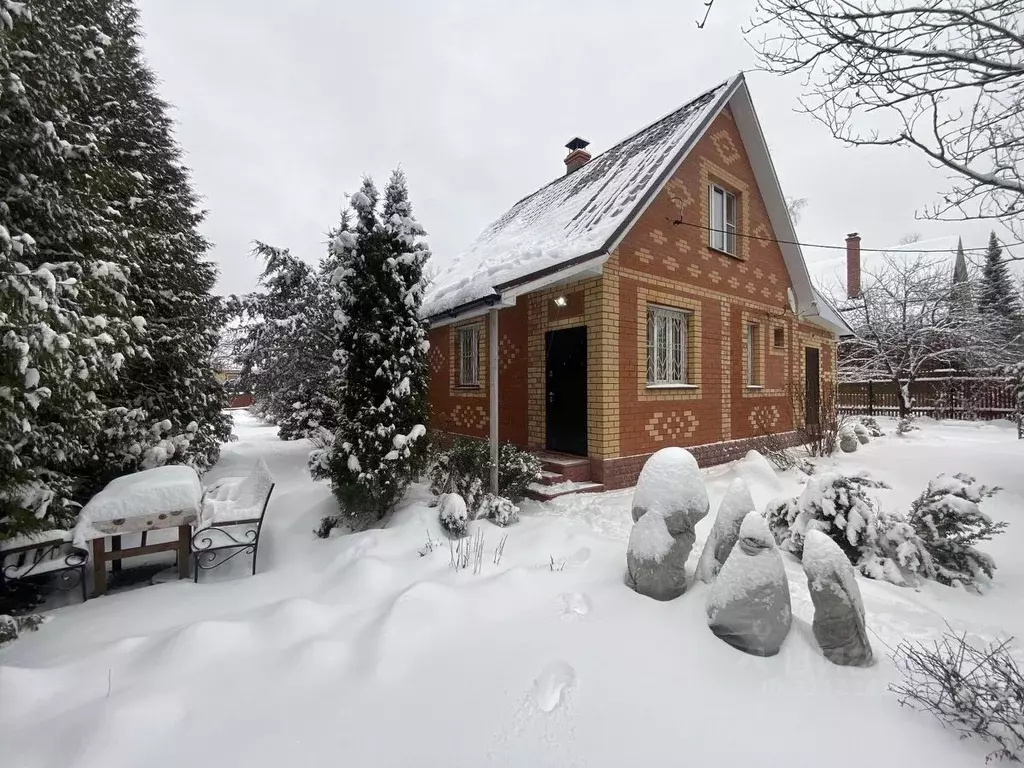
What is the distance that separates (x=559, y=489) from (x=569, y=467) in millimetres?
431

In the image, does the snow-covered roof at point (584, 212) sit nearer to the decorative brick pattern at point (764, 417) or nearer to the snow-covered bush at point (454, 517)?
the snow-covered bush at point (454, 517)

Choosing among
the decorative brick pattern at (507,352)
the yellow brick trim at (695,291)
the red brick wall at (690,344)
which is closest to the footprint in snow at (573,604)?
the red brick wall at (690,344)

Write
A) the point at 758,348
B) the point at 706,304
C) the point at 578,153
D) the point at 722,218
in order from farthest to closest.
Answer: the point at 578,153 → the point at 758,348 → the point at 722,218 → the point at 706,304

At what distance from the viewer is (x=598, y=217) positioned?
7.31 m

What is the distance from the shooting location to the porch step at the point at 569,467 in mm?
6534

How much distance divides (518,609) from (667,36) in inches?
202

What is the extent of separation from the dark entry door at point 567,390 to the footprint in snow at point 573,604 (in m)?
3.87

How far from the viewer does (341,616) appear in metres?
3.12

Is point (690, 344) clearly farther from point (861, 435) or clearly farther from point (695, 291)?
point (861, 435)

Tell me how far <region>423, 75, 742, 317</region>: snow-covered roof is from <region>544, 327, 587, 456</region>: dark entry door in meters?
1.38

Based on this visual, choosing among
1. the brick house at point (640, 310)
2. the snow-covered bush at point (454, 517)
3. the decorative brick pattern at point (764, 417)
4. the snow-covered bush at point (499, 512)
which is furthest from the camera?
the decorative brick pattern at point (764, 417)

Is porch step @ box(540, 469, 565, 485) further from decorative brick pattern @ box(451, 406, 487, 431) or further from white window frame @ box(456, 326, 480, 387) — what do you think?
white window frame @ box(456, 326, 480, 387)

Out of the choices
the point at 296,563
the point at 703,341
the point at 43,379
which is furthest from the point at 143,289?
the point at 703,341

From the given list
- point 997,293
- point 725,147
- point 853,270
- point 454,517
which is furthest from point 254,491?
point 997,293
